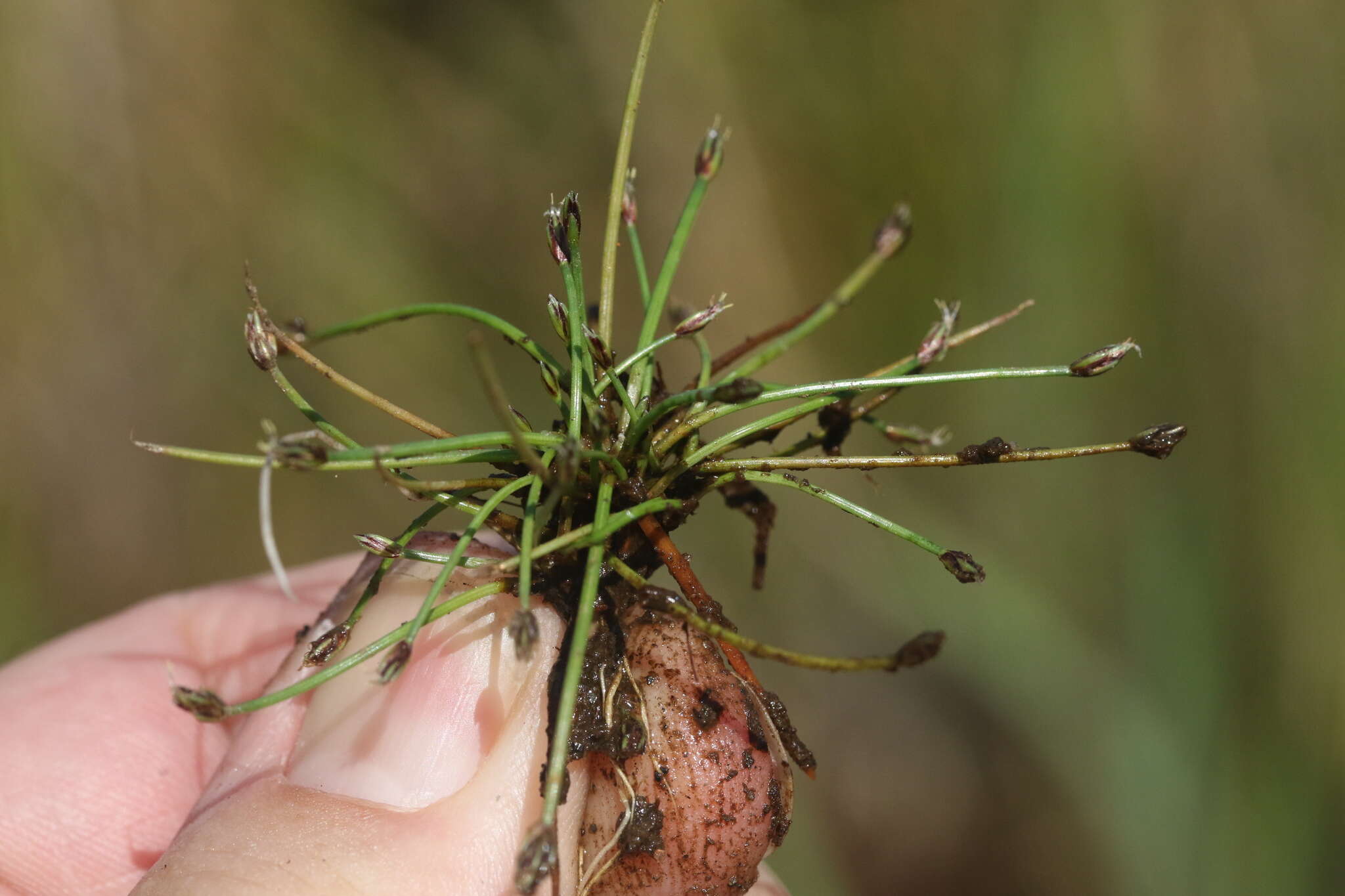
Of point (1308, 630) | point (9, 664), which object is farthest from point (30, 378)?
point (1308, 630)

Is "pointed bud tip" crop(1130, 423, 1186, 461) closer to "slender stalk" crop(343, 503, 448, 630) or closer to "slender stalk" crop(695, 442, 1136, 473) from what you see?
"slender stalk" crop(695, 442, 1136, 473)

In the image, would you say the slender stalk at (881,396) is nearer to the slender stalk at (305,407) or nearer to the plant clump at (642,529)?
the plant clump at (642,529)

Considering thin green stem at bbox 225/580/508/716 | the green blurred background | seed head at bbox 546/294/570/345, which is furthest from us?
the green blurred background

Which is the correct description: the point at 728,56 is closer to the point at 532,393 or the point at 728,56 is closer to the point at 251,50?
the point at 532,393

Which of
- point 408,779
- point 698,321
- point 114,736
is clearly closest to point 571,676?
point 408,779

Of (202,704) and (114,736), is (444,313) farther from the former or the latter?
(114,736)

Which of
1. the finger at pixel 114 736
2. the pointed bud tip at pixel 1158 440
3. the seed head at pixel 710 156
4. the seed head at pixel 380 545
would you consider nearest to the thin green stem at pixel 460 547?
the seed head at pixel 380 545

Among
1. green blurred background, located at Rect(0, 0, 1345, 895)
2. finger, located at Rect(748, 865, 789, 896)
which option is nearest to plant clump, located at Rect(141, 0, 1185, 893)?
finger, located at Rect(748, 865, 789, 896)
